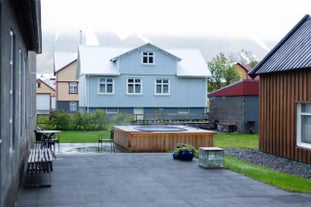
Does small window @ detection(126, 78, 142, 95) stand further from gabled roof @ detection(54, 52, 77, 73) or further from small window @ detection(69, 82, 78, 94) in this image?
gabled roof @ detection(54, 52, 77, 73)

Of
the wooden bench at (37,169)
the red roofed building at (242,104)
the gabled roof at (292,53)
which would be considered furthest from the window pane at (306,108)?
the red roofed building at (242,104)

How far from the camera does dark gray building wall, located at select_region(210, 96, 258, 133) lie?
27.7 metres

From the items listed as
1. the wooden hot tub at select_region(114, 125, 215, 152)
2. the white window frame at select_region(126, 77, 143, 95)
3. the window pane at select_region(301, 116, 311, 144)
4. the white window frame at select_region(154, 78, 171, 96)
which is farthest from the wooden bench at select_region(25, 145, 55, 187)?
the white window frame at select_region(154, 78, 171, 96)

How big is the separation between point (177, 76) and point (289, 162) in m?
23.5

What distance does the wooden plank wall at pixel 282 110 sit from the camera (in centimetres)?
1332

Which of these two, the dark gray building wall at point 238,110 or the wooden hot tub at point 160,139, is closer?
the wooden hot tub at point 160,139

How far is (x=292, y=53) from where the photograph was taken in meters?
14.6

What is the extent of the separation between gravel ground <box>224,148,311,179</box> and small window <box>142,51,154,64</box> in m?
19.7

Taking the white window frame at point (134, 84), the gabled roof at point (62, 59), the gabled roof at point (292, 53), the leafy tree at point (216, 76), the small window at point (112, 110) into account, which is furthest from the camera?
the gabled roof at point (62, 59)

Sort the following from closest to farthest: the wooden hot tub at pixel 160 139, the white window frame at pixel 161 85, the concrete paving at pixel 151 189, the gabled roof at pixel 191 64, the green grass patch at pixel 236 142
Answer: the concrete paving at pixel 151 189 < the wooden hot tub at pixel 160 139 < the green grass patch at pixel 236 142 < the white window frame at pixel 161 85 < the gabled roof at pixel 191 64

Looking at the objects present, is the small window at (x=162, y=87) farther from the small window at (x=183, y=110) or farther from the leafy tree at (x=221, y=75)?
the leafy tree at (x=221, y=75)

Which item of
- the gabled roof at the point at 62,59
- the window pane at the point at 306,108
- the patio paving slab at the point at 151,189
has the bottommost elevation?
the patio paving slab at the point at 151,189

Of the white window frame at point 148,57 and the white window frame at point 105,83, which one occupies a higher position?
the white window frame at point 148,57

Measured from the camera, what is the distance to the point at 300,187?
940cm
